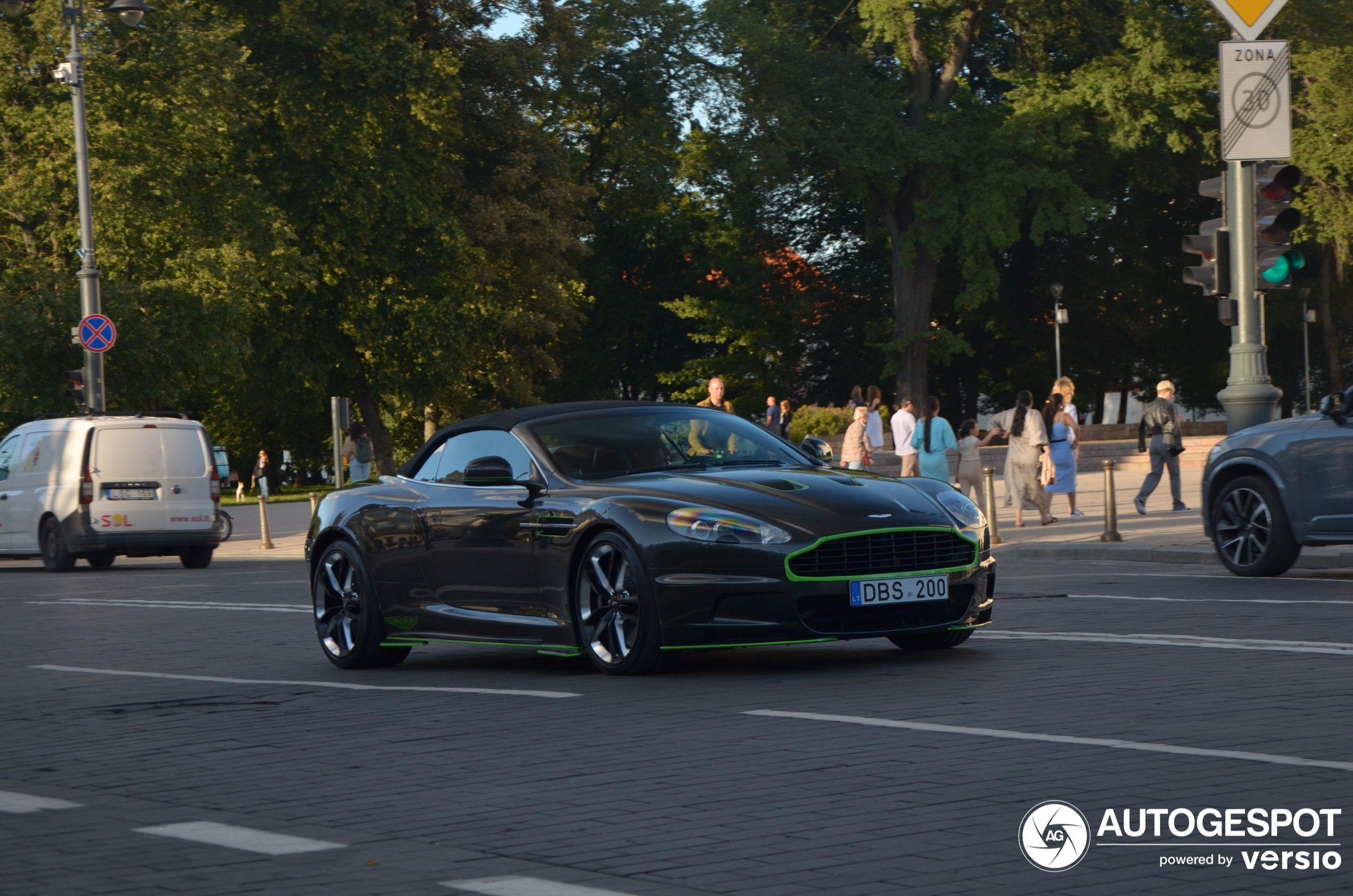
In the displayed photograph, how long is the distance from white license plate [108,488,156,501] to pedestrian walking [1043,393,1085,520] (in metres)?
11.8

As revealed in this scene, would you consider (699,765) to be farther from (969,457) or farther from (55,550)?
(55,550)

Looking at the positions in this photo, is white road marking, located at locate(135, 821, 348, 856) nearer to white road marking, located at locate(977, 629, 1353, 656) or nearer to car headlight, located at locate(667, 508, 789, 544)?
car headlight, located at locate(667, 508, 789, 544)

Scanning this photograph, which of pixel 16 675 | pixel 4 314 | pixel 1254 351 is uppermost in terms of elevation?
pixel 4 314

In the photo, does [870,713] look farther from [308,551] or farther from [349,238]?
[349,238]

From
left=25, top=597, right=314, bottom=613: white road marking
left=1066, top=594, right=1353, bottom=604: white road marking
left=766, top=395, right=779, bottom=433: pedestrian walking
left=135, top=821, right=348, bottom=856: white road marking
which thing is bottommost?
left=25, top=597, right=314, bottom=613: white road marking

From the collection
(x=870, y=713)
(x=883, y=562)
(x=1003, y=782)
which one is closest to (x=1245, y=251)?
(x=883, y=562)

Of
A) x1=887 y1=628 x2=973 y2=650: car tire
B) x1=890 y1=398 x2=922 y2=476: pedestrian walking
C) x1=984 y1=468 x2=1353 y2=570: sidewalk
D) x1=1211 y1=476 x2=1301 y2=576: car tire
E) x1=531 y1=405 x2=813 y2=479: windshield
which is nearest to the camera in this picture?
x1=887 y1=628 x2=973 y2=650: car tire

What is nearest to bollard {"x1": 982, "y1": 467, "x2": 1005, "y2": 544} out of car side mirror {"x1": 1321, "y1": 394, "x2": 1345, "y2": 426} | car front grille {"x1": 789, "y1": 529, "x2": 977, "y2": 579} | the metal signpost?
the metal signpost

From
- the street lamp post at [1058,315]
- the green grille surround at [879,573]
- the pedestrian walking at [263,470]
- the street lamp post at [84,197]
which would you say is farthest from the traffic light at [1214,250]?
the street lamp post at [1058,315]

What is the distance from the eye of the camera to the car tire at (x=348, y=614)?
11.1 meters

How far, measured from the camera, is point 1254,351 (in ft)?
55.9

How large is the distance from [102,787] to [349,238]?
126ft

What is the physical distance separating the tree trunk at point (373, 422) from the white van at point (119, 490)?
2168 centimetres

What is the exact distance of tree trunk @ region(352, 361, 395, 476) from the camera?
Result: 47.7m
